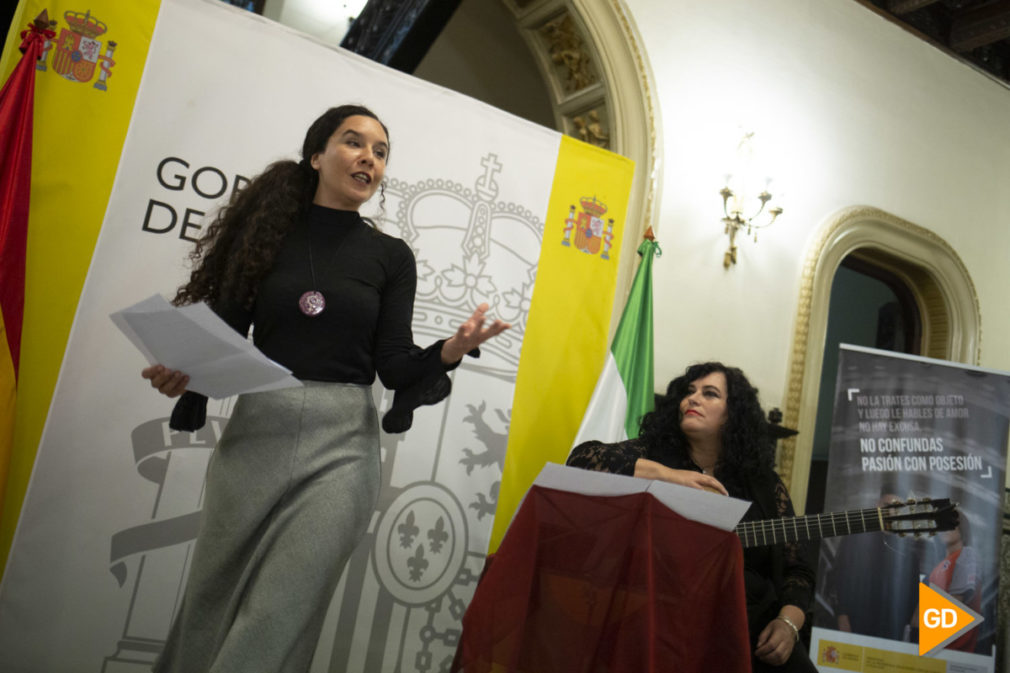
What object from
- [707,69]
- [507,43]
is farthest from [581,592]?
[507,43]

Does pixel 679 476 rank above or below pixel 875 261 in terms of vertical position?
below

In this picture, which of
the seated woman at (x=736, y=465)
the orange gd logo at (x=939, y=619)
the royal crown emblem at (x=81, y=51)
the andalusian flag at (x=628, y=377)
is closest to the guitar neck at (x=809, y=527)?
the seated woman at (x=736, y=465)

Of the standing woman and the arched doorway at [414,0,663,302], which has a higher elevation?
the arched doorway at [414,0,663,302]

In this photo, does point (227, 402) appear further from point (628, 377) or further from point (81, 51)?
point (628, 377)

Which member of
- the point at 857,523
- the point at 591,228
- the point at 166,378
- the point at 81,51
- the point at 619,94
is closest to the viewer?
the point at 166,378

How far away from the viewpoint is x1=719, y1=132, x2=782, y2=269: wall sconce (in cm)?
472

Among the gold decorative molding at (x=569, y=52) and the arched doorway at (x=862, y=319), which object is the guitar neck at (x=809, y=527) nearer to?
the gold decorative molding at (x=569, y=52)

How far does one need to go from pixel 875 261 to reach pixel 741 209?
1603mm

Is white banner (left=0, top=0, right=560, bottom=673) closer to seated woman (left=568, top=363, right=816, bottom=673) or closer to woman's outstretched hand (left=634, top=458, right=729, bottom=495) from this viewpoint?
seated woman (left=568, top=363, right=816, bottom=673)

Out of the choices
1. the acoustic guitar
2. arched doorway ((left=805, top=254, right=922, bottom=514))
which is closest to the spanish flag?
the acoustic guitar

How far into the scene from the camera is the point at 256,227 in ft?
5.85

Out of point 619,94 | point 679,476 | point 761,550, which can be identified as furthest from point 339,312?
point 619,94

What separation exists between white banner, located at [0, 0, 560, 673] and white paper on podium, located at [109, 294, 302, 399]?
1.20 meters

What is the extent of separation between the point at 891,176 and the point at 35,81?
5.00 metres
